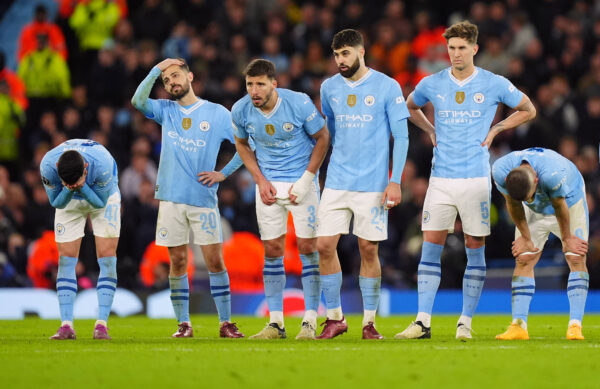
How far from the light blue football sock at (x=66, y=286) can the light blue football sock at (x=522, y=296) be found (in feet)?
14.1

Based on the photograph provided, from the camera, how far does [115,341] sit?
1037cm

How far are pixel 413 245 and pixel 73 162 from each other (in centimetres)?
811

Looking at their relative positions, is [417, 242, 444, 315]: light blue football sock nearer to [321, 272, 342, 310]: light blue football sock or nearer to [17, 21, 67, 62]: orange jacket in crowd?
[321, 272, 342, 310]: light blue football sock

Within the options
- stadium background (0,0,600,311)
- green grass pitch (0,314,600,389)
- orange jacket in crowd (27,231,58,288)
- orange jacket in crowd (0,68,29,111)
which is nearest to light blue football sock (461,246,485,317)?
green grass pitch (0,314,600,389)

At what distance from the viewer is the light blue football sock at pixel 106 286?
A: 10.8 meters

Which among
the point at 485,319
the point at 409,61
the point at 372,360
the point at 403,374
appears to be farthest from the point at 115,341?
the point at 409,61

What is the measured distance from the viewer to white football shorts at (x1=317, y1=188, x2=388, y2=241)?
10.4 metres

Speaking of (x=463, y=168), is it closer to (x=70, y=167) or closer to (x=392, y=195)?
(x=392, y=195)

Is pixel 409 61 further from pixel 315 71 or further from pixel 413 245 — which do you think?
pixel 413 245

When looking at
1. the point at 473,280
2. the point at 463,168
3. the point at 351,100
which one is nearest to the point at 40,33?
the point at 351,100

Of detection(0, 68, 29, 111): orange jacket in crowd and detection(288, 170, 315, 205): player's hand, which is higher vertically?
detection(0, 68, 29, 111): orange jacket in crowd

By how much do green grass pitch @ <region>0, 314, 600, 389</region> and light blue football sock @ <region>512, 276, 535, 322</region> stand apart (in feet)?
0.94

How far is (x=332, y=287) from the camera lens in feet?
34.3

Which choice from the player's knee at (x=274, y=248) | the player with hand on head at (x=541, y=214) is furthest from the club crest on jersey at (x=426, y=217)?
the player's knee at (x=274, y=248)
